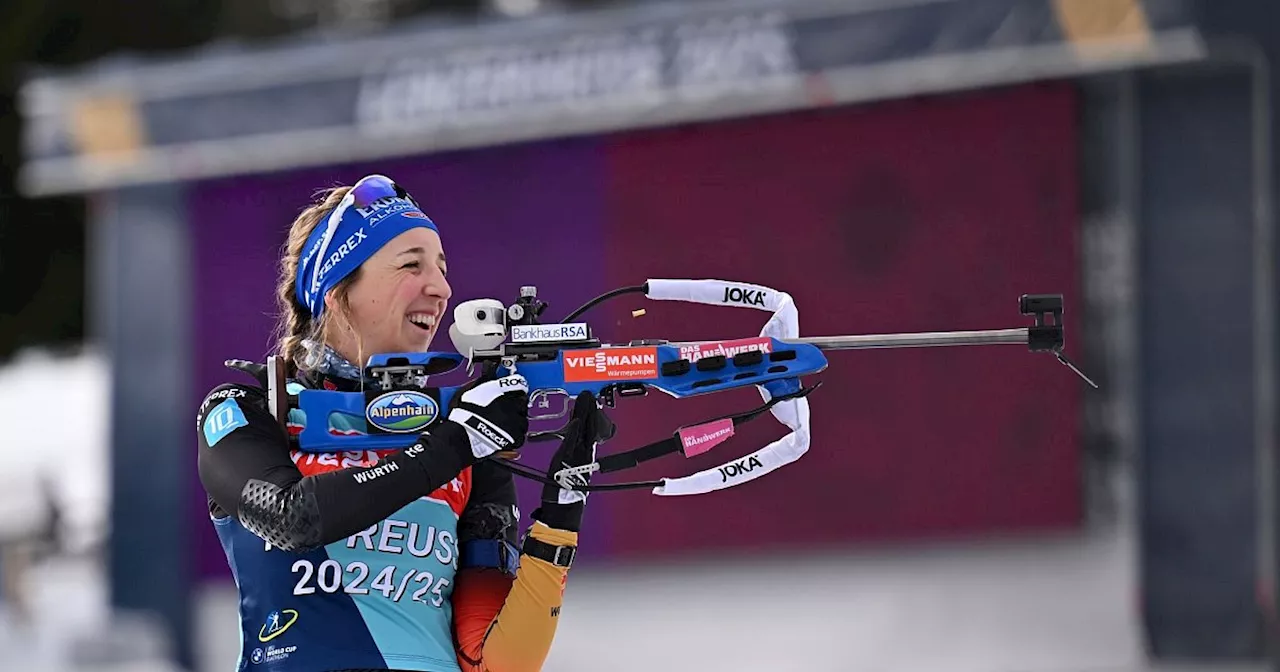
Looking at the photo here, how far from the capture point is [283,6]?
30.2 m

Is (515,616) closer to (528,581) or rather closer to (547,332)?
(528,581)

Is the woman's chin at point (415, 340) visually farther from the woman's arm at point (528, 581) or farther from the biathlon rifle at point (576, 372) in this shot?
the woman's arm at point (528, 581)

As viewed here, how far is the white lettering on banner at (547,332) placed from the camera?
315cm

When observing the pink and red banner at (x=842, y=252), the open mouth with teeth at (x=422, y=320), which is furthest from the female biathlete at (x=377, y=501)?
the pink and red banner at (x=842, y=252)

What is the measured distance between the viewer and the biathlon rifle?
3.10 meters

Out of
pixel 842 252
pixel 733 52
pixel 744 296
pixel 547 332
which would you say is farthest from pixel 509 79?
pixel 547 332

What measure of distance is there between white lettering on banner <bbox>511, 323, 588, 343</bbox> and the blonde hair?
0.34 metres

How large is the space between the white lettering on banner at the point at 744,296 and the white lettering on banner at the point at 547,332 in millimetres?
399

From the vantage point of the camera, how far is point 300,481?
2.85 meters

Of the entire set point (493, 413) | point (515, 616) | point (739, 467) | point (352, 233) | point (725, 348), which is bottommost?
point (515, 616)

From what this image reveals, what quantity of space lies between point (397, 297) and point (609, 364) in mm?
435

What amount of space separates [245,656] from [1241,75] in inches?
258

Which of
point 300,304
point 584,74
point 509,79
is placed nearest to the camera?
point 300,304

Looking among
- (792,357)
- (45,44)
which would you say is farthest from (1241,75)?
(45,44)
